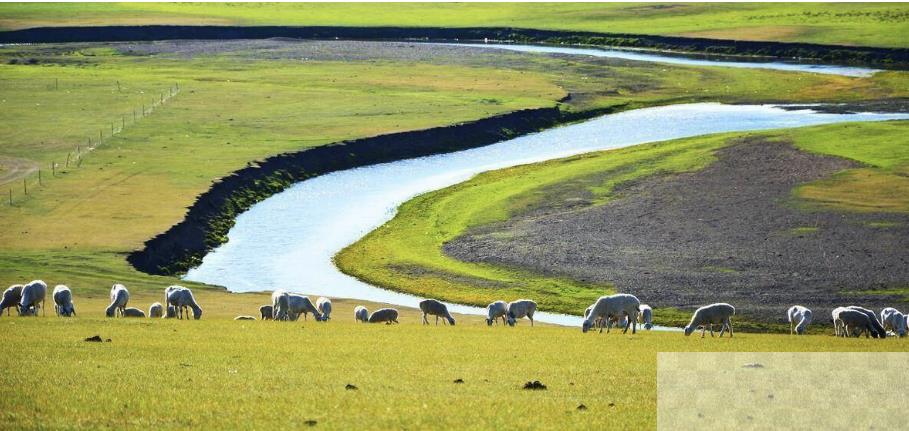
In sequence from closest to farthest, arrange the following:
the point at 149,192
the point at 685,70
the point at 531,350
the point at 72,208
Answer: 1. the point at 531,350
2. the point at 72,208
3. the point at 149,192
4. the point at 685,70

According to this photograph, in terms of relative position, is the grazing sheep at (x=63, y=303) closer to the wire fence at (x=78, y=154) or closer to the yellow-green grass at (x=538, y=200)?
the yellow-green grass at (x=538, y=200)

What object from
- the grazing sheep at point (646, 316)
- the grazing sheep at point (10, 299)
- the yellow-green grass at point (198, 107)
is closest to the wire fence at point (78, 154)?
the yellow-green grass at point (198, 107)

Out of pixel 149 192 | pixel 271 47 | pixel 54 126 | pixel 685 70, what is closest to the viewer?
pixel 149 192

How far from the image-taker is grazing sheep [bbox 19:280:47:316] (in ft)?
121

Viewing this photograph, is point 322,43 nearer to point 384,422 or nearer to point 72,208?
point 72,208

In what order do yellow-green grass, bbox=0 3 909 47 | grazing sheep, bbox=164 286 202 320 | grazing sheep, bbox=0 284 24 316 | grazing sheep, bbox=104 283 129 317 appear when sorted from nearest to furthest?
grazing sheep, bbox=0 284 24 316, grazing sheep, bbox=104 283 129 317, grazing sheep, bbox=164 286 202 320, yellow-green grass, bbox=0 3 909 47

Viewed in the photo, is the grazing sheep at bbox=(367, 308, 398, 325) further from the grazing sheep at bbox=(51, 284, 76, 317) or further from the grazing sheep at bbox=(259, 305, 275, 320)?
the grazing sheep at bbox=(51, 284, 76, 317)

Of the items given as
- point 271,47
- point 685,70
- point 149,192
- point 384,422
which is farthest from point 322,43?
point 384,422

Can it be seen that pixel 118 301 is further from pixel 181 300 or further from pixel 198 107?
pixel 198 107

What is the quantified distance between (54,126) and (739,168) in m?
47.8

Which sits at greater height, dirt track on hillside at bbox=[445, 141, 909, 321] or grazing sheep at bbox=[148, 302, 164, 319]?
dirt track on hillside at bbox=[445, 141, 909, 321]

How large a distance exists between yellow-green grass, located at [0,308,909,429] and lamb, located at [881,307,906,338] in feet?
16.2

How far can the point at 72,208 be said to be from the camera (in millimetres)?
62344
